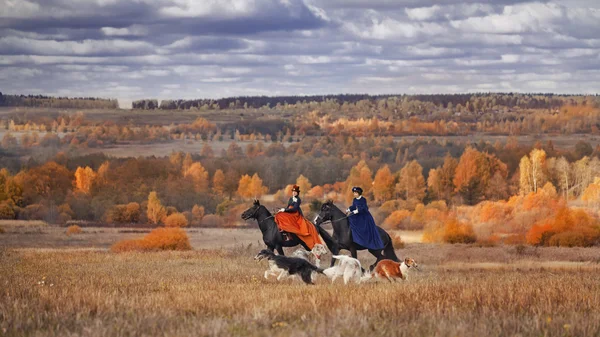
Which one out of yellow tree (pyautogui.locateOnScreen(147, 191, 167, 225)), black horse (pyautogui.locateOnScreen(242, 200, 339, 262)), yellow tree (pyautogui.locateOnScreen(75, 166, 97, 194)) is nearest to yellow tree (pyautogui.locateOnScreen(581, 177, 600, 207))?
yellow tree (pyautogui.locateOnScreen(147, 191, 167, 225))

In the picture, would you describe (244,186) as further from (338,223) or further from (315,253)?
(338,223)

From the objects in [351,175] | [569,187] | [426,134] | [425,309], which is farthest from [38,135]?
[425,309]

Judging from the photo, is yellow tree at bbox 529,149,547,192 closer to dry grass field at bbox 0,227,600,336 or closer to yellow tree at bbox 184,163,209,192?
yellow tree at bbox 184,163,209,192

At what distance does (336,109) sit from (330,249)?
373 ft

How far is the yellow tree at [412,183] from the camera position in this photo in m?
102

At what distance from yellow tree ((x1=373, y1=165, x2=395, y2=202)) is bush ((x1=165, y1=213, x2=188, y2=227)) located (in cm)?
2080

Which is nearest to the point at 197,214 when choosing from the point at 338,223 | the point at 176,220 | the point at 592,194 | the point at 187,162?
the point at 176,220

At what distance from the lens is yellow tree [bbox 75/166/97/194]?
105 meters

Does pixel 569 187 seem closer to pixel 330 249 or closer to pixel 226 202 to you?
pixel 226 202

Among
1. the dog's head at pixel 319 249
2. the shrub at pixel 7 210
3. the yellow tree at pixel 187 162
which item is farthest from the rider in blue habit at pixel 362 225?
the yellow tree at pixel 187 162

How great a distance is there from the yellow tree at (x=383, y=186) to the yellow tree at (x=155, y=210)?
23095 millimetres

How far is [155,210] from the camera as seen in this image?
100 meters

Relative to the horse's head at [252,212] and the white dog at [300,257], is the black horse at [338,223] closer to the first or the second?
the white dog at [300,257]

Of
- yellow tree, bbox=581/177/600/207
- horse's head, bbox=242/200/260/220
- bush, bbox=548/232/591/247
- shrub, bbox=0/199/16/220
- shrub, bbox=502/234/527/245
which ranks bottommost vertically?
shrub, bbox=0/199/16/220
